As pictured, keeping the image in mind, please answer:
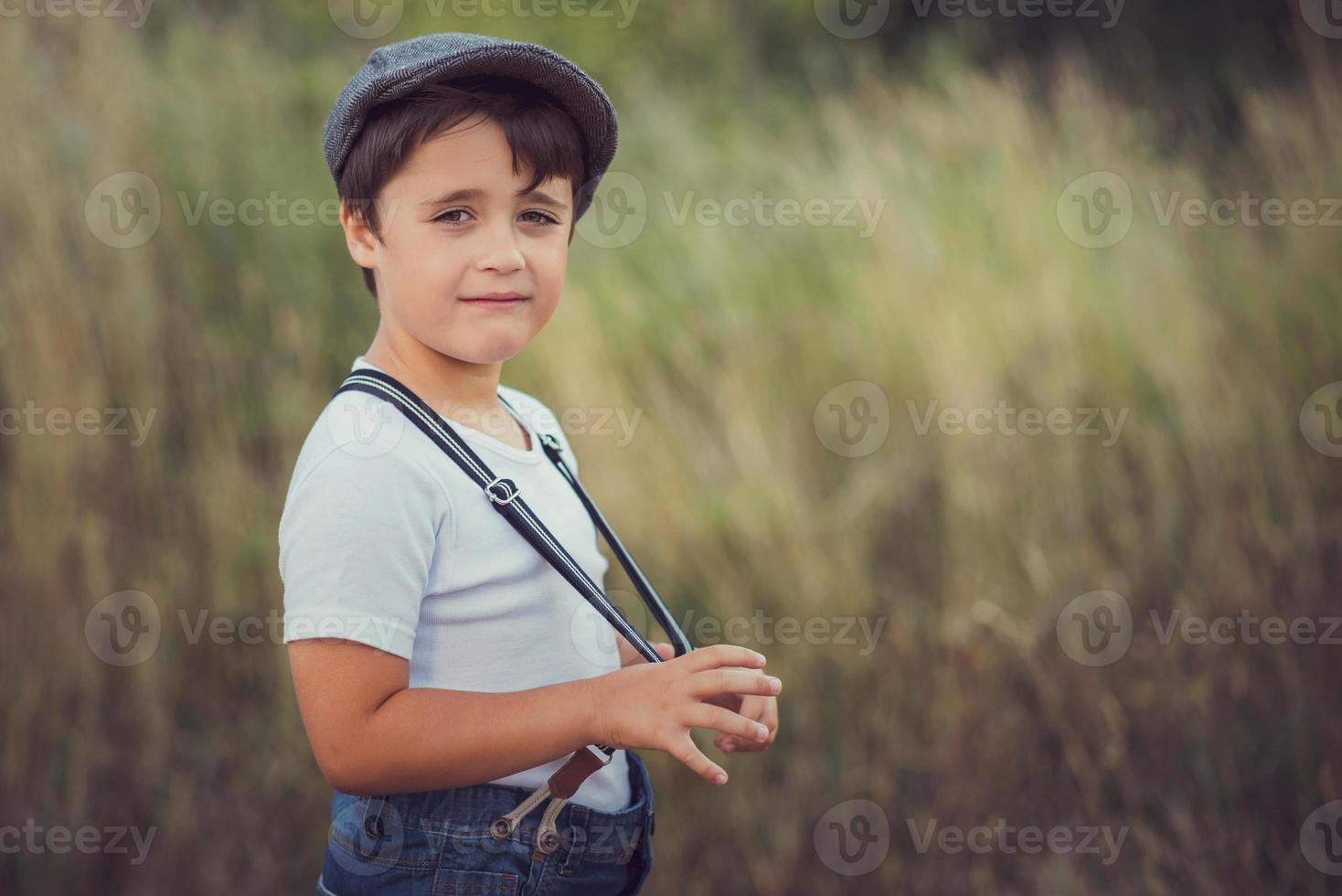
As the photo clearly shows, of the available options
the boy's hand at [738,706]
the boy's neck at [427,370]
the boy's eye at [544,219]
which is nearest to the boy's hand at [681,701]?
the boy's hand at [738,706]

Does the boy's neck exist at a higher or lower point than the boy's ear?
lower

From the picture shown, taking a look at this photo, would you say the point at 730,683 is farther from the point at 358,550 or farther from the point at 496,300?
the point at 496,300

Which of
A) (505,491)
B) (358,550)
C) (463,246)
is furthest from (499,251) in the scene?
(358,550)

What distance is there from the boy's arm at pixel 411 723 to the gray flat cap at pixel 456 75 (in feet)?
2.23

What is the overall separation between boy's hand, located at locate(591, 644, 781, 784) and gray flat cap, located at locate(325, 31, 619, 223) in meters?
0.75

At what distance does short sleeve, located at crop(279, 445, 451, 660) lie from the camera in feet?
4.10

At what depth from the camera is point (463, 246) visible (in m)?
1.39

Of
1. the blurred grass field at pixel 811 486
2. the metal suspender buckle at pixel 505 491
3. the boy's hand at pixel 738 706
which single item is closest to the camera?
the metal suspender buckle at pixel 505 491

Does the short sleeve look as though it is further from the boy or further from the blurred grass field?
the blurred grass field

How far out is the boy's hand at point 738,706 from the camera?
146 cm

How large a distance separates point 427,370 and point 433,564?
0.93 ft

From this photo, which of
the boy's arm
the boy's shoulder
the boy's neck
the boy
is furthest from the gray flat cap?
the boy's arm

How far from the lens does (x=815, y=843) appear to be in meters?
2.80

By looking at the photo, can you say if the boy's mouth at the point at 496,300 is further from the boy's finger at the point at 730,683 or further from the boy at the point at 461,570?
the boy's finger at the point at 730,683
